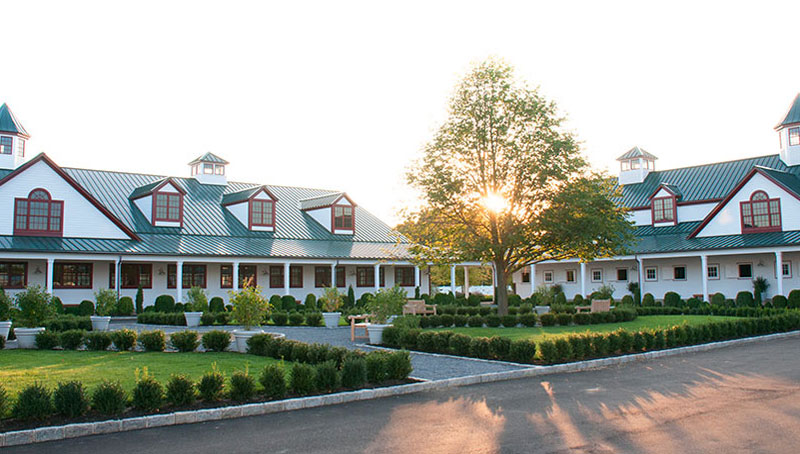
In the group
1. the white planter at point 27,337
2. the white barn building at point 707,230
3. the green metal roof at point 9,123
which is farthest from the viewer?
the white barn building at point 707,230

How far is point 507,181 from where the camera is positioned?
82.9 feet

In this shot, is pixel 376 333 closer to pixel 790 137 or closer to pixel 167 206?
pixel 167 206

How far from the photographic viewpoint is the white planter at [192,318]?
2455cm

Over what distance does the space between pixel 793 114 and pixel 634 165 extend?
988 centimetres

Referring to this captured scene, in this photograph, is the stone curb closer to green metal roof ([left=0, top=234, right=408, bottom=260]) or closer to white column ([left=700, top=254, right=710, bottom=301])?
green metal roof ([left=0, top=234, right=408, bottom=260])

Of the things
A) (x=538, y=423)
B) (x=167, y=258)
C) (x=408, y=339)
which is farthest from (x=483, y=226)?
(x=538, y=423)

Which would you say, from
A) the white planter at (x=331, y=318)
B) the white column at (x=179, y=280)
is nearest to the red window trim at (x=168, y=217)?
the white column at (x=179, y=280)

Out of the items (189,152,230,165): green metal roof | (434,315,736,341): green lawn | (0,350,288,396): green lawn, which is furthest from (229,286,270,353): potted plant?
(189,152,230,165): green metal roof

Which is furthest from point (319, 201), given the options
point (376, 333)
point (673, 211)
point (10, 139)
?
point (376, 333)

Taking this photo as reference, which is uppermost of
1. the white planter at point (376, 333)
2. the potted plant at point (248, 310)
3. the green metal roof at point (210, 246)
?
the green metal roof at point (210, 246)

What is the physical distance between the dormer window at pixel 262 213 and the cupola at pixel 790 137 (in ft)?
96.9

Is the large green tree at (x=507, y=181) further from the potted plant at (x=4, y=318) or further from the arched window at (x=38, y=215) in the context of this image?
the arched window at (x=38, y=215)

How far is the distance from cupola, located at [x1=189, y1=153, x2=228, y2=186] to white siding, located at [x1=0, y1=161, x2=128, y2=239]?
9.98 meters

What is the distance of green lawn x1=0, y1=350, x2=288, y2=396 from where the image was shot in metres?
11.7
